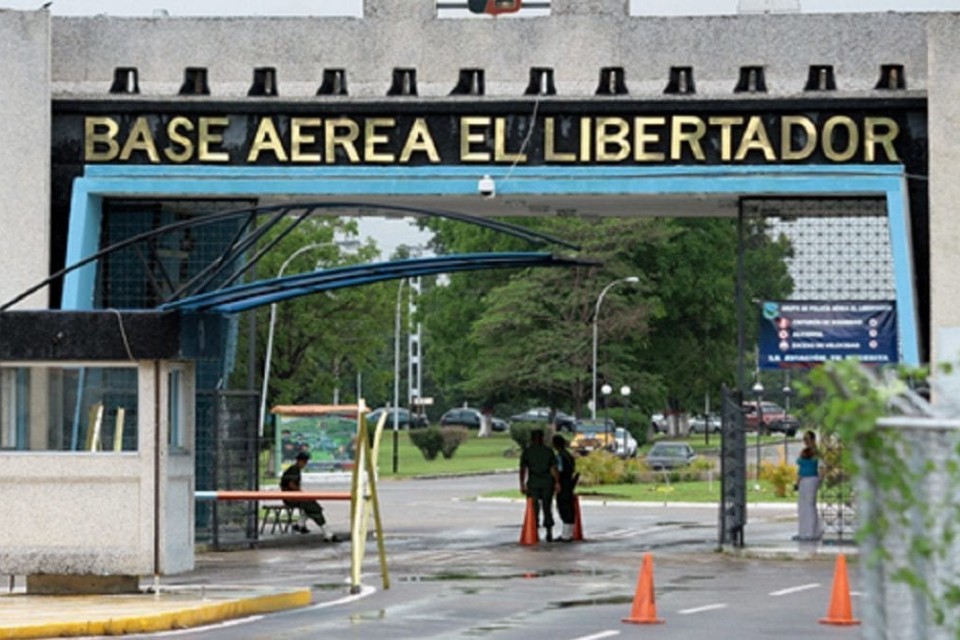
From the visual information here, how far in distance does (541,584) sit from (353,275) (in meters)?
4.35

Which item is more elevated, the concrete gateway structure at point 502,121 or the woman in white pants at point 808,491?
the concrete gateway structure at point 502,121

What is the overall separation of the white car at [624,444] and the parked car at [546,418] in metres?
12.7

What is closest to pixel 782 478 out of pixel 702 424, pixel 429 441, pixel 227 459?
pixel 227 459

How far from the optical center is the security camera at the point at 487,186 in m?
28.7

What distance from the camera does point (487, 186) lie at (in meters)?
28.7

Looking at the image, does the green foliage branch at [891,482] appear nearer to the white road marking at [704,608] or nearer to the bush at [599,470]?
the white road marking at [704,608]

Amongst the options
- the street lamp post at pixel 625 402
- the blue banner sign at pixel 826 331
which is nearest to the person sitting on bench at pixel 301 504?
the blue banner sign at pixel 826 331

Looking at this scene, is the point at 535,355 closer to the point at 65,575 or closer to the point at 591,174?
the point at 591,174

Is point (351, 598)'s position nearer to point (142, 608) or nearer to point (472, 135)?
point (142, 608)

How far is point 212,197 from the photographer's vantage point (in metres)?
29.8

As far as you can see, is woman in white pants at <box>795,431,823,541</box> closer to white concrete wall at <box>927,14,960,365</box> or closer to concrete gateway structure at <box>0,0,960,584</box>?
concrete gateway structure at <box>0,0,960,584</box>

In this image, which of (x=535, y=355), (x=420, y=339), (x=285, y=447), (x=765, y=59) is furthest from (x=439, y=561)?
(x=420, y=339)

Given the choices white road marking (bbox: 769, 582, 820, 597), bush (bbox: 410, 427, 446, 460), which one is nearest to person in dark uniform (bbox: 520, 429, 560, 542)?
white road marking (bbox: 769, 582, 820, 597)

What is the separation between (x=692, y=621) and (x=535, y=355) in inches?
2752
